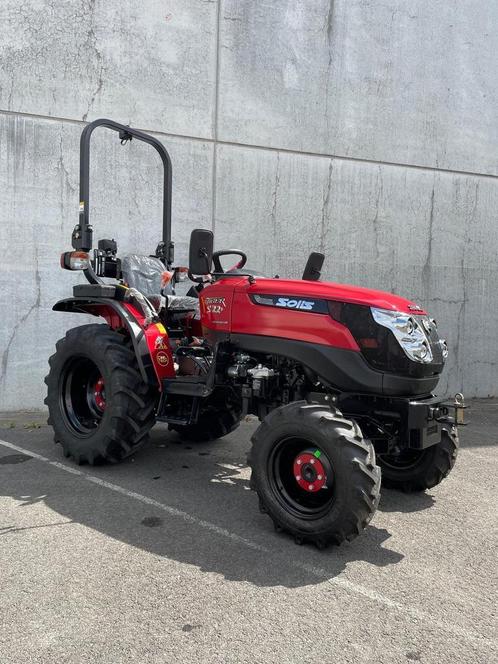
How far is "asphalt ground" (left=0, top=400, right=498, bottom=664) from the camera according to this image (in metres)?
2.31

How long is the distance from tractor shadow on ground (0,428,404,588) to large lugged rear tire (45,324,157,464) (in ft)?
0.74

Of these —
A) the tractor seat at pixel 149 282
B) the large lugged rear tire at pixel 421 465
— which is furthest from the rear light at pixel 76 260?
the large lugged rear tire at pixel 421 465

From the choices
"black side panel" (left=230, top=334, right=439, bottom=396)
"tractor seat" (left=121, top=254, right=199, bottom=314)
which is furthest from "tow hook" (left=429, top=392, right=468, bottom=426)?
"tractor seat" (left=121, top=254, right=199, bottom=314)

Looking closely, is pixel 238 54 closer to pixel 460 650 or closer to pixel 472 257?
pixel 472 257

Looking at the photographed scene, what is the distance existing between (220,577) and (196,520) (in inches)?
30.3

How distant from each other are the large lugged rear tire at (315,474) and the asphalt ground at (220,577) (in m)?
0.16

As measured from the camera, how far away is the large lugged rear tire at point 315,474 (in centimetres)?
308

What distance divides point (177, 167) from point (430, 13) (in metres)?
4.29

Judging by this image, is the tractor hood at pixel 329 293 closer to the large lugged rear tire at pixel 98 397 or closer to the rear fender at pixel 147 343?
Result: the rear fender at pixel 147 343

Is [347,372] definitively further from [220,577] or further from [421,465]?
[220,577]

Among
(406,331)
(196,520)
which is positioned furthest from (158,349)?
(406,331)

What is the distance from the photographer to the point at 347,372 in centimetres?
354

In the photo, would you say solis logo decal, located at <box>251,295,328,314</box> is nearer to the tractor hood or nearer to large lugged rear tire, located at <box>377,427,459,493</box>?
the tractor hood

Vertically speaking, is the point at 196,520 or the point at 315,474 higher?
the point at 315,474
